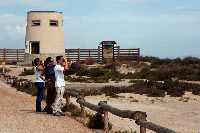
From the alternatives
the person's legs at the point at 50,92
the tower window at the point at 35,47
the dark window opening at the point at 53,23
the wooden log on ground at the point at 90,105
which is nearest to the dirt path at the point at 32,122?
the person's legs at the point at 50,92

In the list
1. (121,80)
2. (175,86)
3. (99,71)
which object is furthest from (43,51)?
(175,86)

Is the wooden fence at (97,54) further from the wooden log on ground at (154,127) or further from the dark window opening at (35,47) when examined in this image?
the wooden log on ground at (154,127)

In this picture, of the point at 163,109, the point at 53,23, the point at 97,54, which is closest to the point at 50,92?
the point at 163,109

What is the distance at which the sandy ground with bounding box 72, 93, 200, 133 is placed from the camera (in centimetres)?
1992

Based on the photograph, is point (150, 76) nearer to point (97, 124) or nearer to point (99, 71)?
point (99, 71)

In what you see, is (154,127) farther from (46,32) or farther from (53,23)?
(53,23)

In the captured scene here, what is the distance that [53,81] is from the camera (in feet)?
59.0

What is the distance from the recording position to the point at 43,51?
5928 cm

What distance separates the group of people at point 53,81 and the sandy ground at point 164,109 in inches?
72.4

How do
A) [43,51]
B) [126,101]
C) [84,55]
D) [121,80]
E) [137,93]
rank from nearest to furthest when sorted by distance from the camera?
1. [126,101]
2. [137,93]
3. [121,80]
4. [43,51]
5. [84,55]

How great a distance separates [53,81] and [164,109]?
29.9ft

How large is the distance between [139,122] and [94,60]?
1927 inches

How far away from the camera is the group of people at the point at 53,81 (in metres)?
17.5

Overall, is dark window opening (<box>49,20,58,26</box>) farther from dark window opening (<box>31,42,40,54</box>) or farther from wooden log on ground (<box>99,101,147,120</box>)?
wooden log on ground (<box>99,101,147,120</box>)
